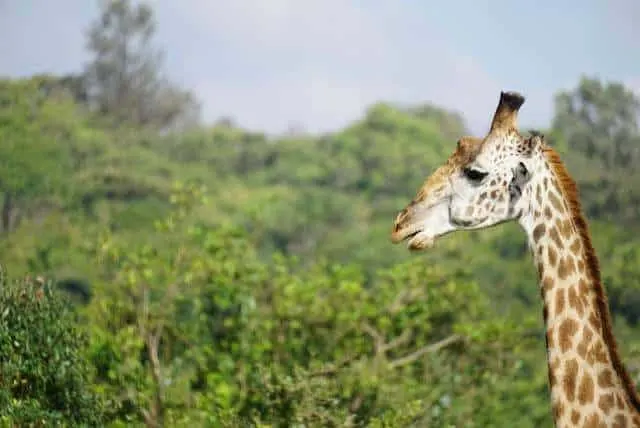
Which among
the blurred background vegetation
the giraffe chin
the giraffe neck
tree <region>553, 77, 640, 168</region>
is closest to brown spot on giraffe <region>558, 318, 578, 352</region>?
the giraffe neck

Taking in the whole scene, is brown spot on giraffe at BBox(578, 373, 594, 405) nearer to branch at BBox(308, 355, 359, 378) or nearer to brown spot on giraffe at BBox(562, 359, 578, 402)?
brown spot on giraffe at BBox(562, 359, 578, 402)

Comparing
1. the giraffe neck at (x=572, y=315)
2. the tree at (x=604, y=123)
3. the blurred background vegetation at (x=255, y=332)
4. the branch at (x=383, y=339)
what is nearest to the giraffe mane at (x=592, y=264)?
the giraffe neck at (x=572, y=315)

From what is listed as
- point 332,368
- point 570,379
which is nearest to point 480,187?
point 570,379

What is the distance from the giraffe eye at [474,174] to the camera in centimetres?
749

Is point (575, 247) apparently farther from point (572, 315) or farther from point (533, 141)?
point (533, 141)

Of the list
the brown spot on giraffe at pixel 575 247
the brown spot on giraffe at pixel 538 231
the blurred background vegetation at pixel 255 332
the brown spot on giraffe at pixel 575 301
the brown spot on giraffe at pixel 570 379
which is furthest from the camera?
the blurred background vegetation at pixel 255 332

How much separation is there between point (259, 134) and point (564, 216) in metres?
68.5

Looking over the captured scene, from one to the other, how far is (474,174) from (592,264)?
773 millimetres

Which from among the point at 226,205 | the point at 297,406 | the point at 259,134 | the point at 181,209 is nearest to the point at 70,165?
the point at 226,205

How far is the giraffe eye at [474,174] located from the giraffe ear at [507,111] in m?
0.22

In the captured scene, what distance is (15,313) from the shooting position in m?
9.39

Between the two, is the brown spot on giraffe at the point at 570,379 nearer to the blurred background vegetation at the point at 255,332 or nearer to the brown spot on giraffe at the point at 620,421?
the brown spot on giraffe at the point at 620,421

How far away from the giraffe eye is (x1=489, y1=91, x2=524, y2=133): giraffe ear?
22cm

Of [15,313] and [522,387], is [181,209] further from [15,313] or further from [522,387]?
[15,313]
